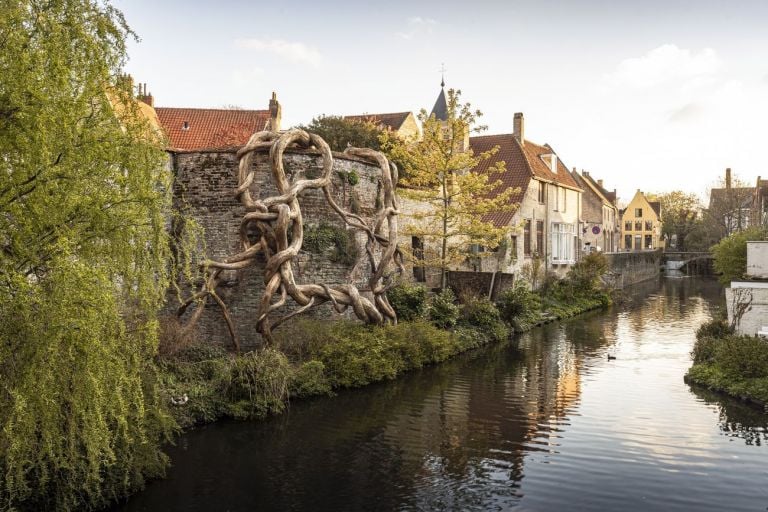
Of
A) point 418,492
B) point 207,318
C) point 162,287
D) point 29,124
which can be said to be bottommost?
point 418,492

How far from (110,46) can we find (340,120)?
824 inches

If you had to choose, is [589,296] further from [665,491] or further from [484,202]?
[665,491]

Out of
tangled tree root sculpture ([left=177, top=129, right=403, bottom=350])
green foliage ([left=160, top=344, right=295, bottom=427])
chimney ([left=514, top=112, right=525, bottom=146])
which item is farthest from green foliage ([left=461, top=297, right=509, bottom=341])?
chimney ([left=514, top=112, right=525, bottom=146])

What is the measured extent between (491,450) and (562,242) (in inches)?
1096

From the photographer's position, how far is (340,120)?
29.0 meters

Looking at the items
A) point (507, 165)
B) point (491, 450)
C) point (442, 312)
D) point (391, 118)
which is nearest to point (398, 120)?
point (391, 118)

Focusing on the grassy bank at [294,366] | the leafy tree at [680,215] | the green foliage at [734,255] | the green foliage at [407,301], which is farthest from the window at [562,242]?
the leafy tree at [680,215]

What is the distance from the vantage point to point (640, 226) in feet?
270

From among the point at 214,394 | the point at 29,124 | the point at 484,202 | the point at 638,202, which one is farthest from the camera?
the point at 638,202

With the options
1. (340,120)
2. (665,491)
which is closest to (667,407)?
(665,491)

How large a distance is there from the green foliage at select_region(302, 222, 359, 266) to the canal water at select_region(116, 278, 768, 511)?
359 cm

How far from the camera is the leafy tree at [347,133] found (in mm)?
28297

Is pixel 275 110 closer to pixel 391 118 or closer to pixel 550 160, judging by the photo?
pixel 391 118

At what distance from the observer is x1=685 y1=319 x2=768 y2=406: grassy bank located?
49.2 feet
